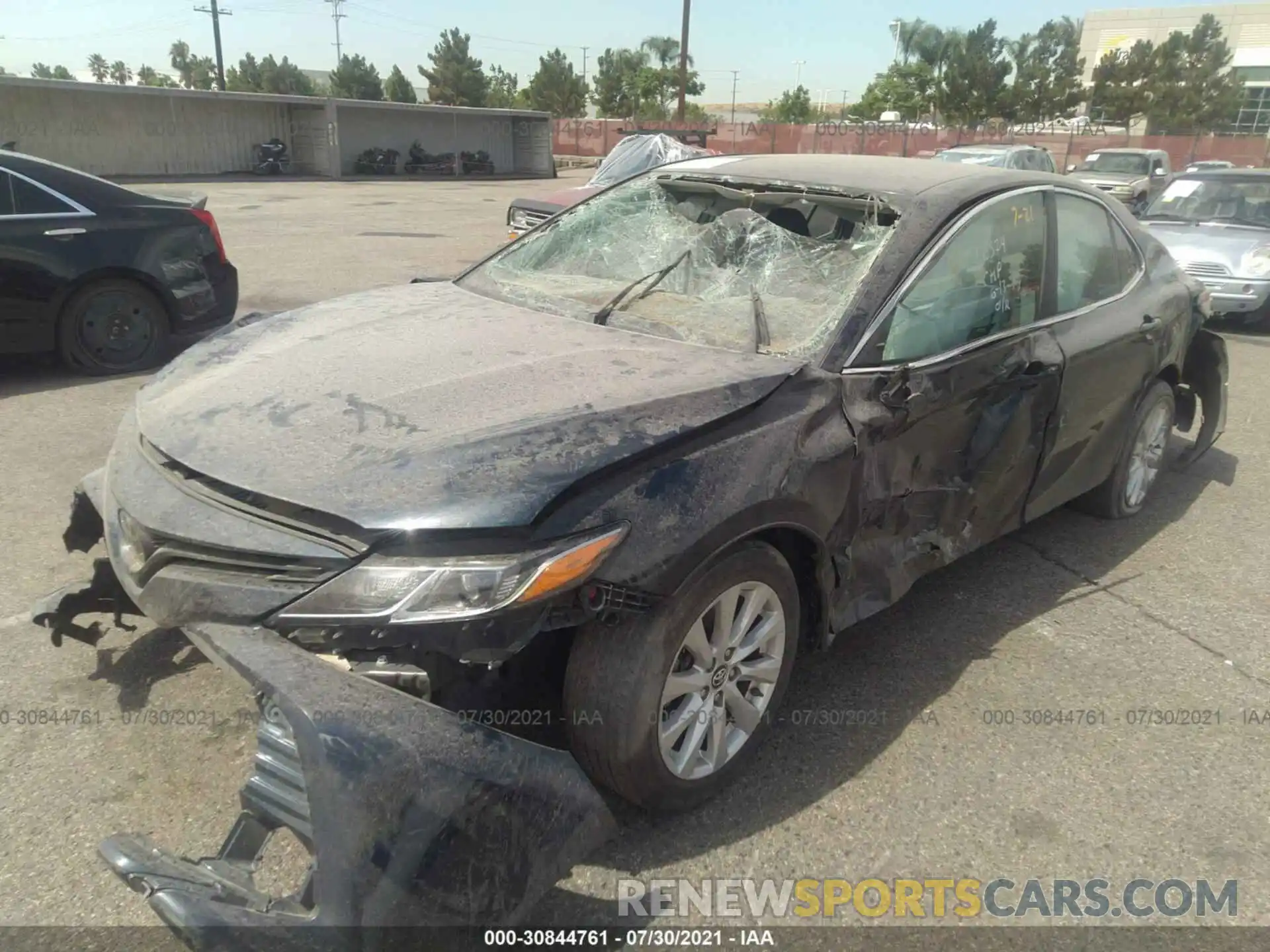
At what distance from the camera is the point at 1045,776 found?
287cm

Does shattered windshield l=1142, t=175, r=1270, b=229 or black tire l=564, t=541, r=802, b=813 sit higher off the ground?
Result: shattered windshield l=1142, t=175, r=1270, b=229

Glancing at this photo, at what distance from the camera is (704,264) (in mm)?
3492

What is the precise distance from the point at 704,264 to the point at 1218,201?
956 cm

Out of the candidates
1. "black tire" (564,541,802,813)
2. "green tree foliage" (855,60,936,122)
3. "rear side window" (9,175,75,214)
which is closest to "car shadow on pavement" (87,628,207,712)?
"black tire" (564,541,802,813)

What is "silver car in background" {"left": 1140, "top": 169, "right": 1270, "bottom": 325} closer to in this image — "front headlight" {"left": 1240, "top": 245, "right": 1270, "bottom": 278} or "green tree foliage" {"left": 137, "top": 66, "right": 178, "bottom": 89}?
"front headlight" {"left": 1240, "top": 245, "right": 1270, "bottom": 278}

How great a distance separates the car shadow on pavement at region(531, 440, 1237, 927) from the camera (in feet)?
8.34

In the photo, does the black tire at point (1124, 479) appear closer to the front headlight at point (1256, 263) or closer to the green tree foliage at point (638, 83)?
the front headlight at point (1256, 263)

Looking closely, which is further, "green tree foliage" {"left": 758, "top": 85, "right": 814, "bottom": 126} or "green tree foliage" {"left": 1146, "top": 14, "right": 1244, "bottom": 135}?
"green tree foliage" {"left": 758, "top": 85, "right": 814, "bottom": 126}

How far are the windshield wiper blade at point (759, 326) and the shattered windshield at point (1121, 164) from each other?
64.4 ft

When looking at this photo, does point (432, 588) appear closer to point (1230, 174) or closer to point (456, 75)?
point (1230, 174)

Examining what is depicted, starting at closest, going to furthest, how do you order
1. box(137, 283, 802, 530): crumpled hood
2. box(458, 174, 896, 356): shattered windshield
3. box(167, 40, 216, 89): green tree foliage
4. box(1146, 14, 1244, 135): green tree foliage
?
box(137, 283, 802, 530): crumpled hood < box(458, 174, 896, 356): shattered windshield < box(1146, 14, 1244, 135): green tree foliage < box(167, 40, 216, 89): green tree foliage

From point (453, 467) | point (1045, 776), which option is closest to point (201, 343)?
point (453, 467)

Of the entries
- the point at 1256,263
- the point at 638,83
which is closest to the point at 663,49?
the point at 638,83

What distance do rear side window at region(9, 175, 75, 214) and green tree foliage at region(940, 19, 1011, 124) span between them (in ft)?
170
